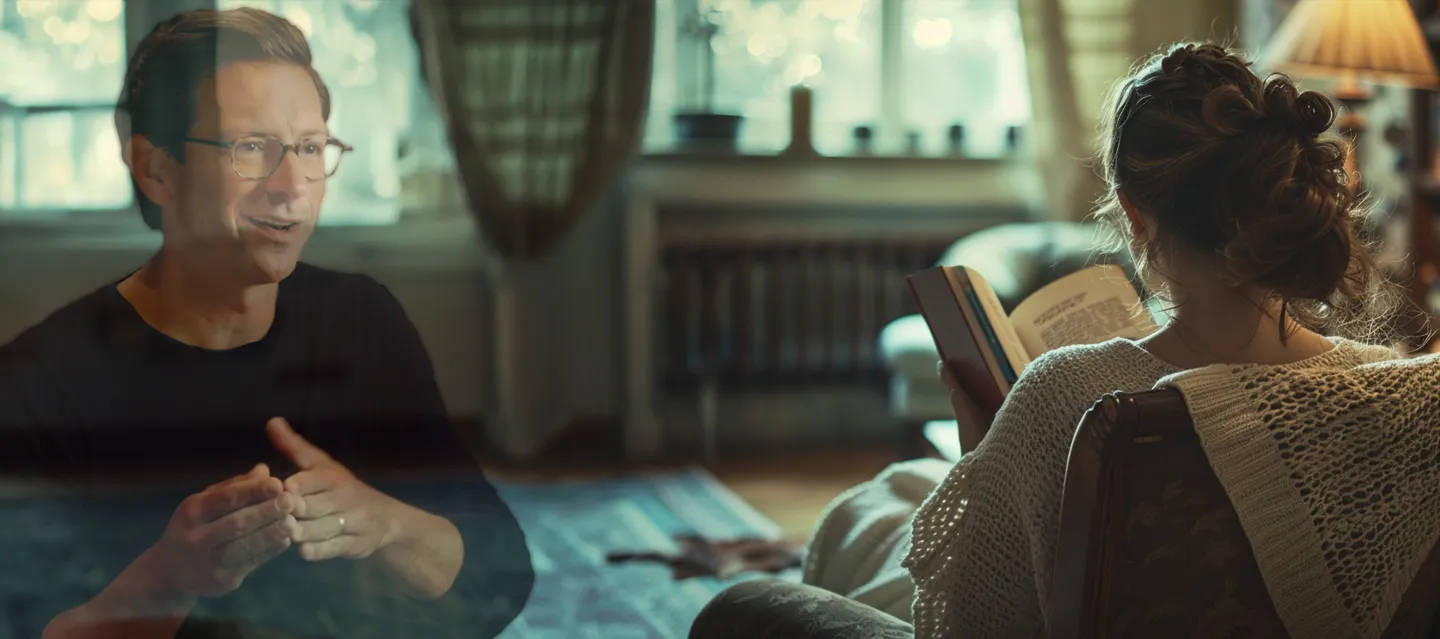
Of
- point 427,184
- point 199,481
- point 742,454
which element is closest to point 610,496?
point 742,454

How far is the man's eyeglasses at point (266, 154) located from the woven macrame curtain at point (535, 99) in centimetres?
305

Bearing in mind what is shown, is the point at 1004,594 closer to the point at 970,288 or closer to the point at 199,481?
the point at 970,288

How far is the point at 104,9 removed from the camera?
0.84 metres

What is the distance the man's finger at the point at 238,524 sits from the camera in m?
0.63

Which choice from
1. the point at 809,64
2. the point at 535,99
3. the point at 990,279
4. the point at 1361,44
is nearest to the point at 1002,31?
the point at 809,64

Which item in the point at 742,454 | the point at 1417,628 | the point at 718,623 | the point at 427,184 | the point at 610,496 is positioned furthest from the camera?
the point at 742,454

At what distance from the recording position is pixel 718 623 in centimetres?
111

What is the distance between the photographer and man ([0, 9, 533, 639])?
64cm

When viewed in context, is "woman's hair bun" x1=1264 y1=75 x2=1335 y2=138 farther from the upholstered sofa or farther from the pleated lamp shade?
the upholstered sofa

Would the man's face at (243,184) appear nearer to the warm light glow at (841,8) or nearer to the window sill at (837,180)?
the window sill at (837,180)

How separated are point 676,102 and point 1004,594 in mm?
3253

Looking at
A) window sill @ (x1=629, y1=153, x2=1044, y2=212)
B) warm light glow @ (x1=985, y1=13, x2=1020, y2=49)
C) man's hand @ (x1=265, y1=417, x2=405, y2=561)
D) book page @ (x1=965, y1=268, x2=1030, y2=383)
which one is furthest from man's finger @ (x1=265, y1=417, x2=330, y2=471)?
warm light glow @ (x1=985, y1=13, x2=1020, y2=49)

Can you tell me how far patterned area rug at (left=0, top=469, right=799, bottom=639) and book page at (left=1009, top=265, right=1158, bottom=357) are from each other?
1.67 feet

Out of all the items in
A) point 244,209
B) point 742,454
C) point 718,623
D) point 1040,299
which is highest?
point 244,209
